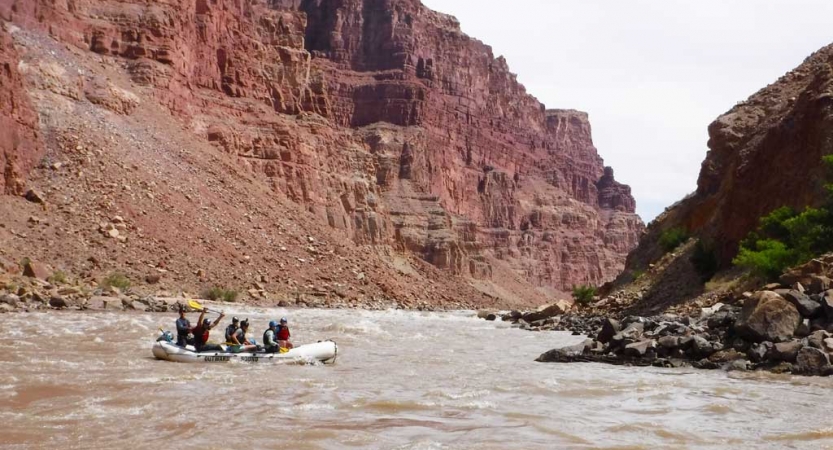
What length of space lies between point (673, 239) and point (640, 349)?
80.8ft

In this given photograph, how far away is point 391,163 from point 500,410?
110m

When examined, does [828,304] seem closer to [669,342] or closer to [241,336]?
[669,342]

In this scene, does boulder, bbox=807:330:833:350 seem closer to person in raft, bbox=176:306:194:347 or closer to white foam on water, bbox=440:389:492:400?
white foam on water, bbox=440:389:492:400

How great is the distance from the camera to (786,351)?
17.0 metres

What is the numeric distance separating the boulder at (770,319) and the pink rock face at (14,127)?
130 ft

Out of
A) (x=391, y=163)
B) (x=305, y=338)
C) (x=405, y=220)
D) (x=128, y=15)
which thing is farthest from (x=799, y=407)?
(x=391, y=163)

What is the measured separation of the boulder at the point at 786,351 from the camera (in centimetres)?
1692

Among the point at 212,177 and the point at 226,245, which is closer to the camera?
the point at 226,245

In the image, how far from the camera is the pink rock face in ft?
149

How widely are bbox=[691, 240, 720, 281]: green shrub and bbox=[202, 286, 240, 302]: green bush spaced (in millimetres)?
26159

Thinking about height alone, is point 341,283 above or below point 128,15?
below

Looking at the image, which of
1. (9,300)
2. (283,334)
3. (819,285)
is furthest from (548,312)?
(9,300)

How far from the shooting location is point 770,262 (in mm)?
28000

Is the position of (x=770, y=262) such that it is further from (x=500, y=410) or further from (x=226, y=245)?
(x=226, y=245)
